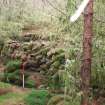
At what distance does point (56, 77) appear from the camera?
10.5 meters

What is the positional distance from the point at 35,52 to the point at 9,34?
5.30 ft

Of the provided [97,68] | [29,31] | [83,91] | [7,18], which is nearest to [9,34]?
[7,18]

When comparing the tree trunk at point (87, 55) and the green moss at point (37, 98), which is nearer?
the tree trunk at point (87, 55)

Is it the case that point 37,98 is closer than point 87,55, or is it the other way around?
point 87,55

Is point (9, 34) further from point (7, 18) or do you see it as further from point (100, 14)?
point (100, 14)

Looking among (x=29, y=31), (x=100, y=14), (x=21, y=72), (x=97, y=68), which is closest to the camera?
(x=100, y=14)

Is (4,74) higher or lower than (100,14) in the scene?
lower

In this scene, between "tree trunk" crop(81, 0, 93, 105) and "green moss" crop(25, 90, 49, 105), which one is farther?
"green moss" crop(25, 90, 49, 105)

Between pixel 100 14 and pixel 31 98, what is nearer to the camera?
pixel 100 14

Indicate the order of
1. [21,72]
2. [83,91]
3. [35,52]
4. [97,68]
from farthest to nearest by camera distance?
[35,52], [21,72], [97,68], [83,91]

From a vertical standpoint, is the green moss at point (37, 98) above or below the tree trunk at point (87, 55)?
below

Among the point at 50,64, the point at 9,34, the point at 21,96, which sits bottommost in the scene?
the point at 21,96

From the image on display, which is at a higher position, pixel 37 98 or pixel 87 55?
pixel 87 55

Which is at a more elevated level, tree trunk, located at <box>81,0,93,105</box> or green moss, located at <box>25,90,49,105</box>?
tree trunk, located at <box>81,0,93,105</box>
